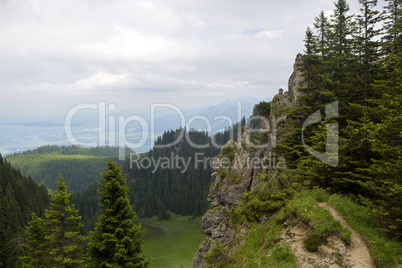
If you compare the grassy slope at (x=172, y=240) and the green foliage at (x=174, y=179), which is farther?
the green foliage at (x=174, y=179)

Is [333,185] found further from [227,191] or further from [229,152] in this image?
[229,152]

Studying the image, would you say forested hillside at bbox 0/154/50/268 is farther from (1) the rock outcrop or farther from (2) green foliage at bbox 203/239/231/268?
(2) green foliage at bbox 203/239/231/268

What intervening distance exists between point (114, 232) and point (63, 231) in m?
7.69

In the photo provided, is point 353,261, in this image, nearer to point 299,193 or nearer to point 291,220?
point 291,220

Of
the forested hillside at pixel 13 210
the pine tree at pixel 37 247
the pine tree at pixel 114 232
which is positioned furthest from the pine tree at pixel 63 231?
the forested hillside at pixel 13 210

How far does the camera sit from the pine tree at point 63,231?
20669 mm

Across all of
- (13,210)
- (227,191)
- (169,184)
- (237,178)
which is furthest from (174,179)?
(237,178)

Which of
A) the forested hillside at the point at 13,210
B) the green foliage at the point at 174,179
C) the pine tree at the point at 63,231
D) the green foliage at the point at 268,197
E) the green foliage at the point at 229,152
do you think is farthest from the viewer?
the green foliage at the point at 174,179

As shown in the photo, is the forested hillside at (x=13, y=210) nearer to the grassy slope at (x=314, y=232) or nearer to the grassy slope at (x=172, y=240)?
the grassy slope at (x=172, y=240)

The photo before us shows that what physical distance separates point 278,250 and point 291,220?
6.79 ft

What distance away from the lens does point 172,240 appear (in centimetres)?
8525

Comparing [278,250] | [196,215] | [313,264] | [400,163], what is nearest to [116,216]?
[278,250]

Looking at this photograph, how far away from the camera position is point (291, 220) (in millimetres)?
13875

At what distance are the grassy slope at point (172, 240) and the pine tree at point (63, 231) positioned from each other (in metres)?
44.8
